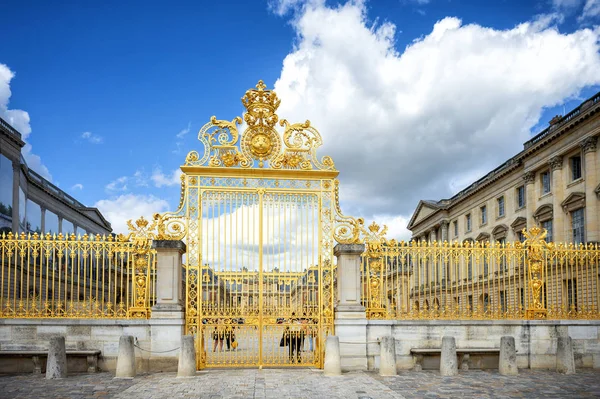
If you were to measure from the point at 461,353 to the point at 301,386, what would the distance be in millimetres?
4887

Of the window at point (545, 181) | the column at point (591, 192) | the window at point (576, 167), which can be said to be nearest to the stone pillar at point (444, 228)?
the window at point (545, 181)

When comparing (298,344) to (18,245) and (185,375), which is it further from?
(18,245)

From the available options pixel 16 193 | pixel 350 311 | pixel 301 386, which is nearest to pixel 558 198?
pixel 350 311

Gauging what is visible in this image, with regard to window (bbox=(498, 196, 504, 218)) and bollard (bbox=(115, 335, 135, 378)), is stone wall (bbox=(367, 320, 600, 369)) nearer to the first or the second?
bollard (bbox=(115, 335, 135, 378))

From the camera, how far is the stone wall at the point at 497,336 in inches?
563

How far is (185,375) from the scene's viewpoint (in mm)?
12617

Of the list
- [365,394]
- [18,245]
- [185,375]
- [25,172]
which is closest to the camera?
[365,394]

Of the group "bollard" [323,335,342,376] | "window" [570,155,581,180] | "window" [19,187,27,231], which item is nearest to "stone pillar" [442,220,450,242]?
"window" [570,155,581,180]

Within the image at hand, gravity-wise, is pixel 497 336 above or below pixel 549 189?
below

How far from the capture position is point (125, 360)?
12.6 meters

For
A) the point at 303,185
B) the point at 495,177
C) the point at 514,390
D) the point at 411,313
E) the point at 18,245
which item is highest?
the point at 495,177

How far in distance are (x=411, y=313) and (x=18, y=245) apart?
9.84 meters

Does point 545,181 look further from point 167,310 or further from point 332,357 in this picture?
point 167,310

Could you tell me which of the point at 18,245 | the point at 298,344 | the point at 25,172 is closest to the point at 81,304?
the point at 18,245
